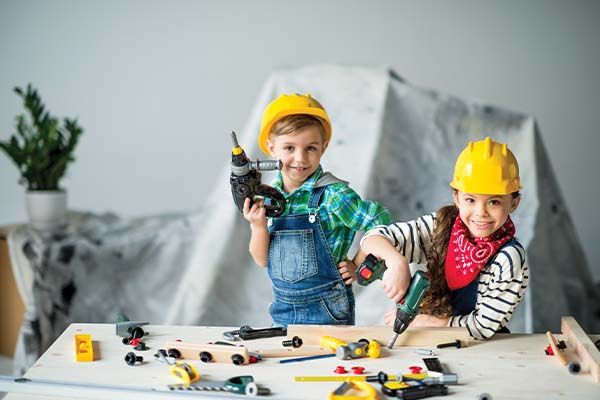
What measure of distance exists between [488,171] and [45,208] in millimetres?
2428

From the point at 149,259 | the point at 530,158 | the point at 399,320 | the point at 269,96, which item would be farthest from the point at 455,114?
the point at 399,320

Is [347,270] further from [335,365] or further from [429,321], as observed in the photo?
Answer: [335,365]

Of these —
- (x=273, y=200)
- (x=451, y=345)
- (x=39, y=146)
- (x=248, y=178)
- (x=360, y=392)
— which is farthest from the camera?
(x=39, y=146)

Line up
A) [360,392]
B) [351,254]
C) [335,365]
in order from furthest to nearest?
[351,254]
[335,365]
[360,392]

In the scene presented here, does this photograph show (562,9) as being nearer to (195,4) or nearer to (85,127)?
(195,4)

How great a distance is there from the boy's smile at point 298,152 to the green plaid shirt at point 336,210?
29 millimetres

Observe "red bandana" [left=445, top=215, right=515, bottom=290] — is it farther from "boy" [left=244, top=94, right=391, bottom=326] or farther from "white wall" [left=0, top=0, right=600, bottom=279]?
"white wall" [left=0, top=0, right=600, bottom=279]

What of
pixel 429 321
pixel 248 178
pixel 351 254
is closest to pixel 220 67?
pixel 351 254

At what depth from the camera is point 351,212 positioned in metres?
2.10

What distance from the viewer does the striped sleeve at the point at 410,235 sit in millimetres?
2010

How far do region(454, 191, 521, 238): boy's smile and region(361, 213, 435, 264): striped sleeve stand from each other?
0.14 meters

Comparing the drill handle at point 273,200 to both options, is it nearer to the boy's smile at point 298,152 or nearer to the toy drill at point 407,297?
the boy's smile at point 298,152

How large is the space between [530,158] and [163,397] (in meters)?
2.30

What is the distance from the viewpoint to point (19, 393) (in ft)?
5.37
